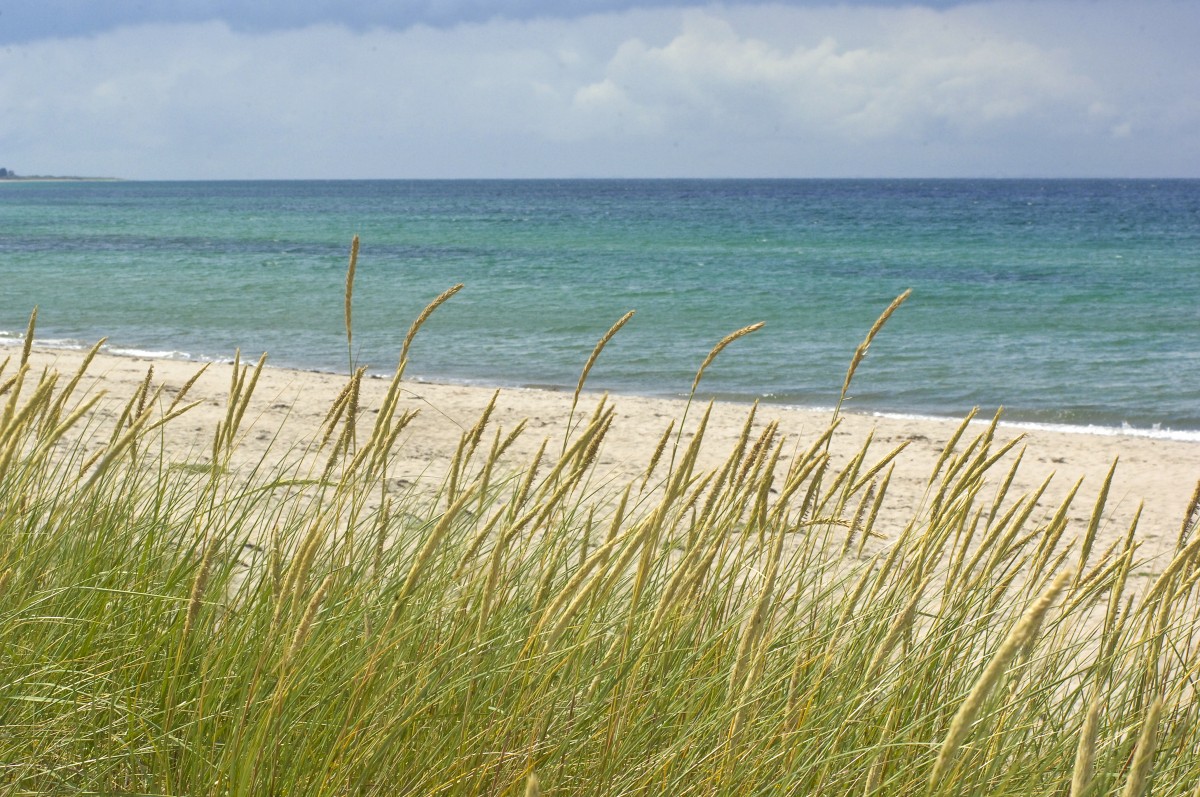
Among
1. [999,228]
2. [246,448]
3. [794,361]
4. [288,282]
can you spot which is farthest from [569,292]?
[999,228]

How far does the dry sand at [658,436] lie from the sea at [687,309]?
822 mm

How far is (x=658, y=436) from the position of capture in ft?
32.2

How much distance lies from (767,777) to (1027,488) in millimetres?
7398

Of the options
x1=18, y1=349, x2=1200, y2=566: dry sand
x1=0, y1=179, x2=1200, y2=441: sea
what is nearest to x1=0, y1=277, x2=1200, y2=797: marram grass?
x1=0, y1=179, x2=1200, y2=441: sea

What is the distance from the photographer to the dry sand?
311 inches

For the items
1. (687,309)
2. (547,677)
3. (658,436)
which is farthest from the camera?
(687,309)

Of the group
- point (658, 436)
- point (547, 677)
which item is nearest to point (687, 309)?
point (658, 436)

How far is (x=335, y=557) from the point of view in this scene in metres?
2.27

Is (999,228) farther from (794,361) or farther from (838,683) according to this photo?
(838,683)

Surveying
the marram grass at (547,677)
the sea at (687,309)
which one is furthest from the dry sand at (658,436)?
the marram grass at (547,677)

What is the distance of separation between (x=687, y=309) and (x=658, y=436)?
11660 millimetres

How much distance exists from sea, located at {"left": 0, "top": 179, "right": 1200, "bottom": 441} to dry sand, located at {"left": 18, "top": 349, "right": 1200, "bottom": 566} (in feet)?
2.70

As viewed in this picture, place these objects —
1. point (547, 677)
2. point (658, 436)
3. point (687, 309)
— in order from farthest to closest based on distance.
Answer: point (687, 309) → point (658, 436) → point (547, 677)

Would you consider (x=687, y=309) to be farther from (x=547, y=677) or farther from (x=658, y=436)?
(x=547, y=677)
